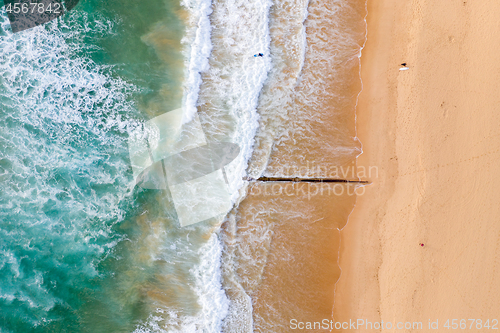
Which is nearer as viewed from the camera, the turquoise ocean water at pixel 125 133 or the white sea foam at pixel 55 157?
the turquoise ocean water at pixel 125 133

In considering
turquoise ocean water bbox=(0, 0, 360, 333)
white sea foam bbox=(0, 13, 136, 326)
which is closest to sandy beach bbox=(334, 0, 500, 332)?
turquoise ocean water bbox=(0, 0, 360, 333)

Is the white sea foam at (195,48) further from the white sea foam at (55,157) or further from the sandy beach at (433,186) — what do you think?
the sandy beach at (433,186)

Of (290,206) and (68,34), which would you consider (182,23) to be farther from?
(290,206)

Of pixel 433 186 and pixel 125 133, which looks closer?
pixel 433 186

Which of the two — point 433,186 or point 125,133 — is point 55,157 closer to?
point 125,133

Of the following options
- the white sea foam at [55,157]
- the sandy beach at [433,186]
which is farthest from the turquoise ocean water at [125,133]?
the sandy beach at [433,186]

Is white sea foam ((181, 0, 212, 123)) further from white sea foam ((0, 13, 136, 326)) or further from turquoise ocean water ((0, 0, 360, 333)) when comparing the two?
white sea foam ((0, 13, 136, 326))

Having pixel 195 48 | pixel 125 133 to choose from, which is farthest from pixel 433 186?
pixel 125 133

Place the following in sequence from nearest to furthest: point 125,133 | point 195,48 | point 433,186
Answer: point 433,186
point 195,48
point 125,133
